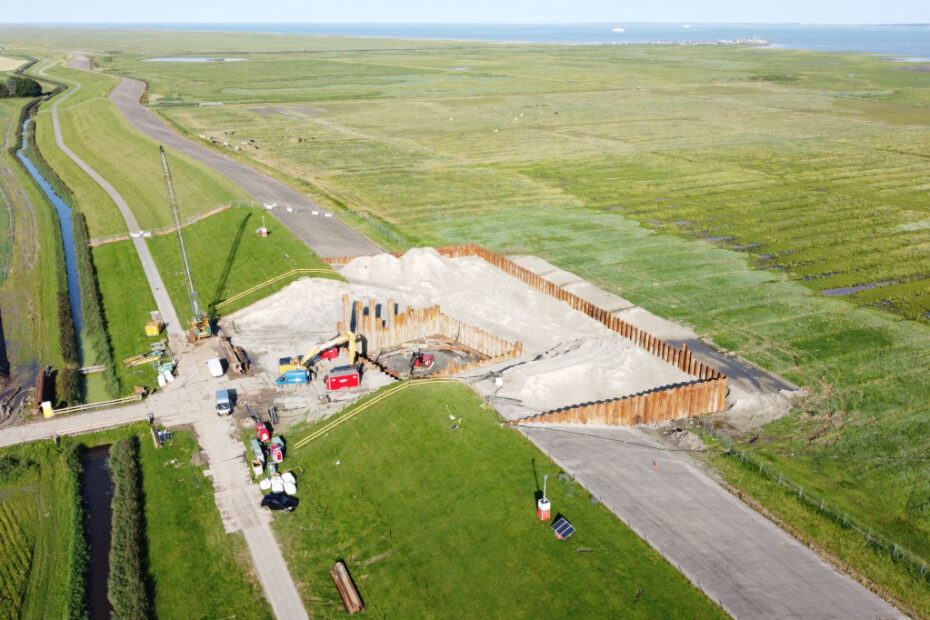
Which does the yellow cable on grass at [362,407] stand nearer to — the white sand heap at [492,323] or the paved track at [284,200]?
the white sand heap at [492,323]

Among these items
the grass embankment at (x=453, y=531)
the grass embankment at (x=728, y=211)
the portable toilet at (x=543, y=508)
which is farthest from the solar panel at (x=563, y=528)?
the grass embankment at (x=728, y=211)

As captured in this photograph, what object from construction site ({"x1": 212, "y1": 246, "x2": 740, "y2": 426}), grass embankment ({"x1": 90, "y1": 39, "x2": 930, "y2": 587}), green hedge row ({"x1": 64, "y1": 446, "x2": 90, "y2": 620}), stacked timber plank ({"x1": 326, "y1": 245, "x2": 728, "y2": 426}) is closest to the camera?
green hedge row ({"x1": 64, "y1": 446, "x2": 90, "y2": 620})

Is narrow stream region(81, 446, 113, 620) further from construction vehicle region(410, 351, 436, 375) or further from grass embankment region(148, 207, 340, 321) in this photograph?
grass embankment region(148, 207, 340, 321)

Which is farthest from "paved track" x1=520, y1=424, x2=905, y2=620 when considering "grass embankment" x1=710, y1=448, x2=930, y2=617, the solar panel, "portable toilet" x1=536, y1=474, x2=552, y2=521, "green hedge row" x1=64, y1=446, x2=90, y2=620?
"green hedge row" x1=64, y1=446, x2=90, y2=620

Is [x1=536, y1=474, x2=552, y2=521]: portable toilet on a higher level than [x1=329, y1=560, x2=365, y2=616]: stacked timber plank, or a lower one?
higher

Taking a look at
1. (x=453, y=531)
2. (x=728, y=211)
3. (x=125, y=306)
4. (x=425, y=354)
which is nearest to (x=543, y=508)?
(x=453, y=531)

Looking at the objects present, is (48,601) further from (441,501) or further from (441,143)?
(441,143)

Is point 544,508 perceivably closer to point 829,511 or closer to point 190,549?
point 829,511
